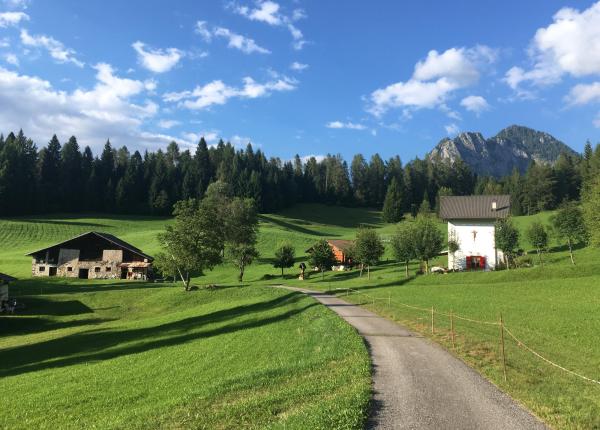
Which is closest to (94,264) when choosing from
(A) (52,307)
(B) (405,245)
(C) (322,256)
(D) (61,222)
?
(A) (52,307)

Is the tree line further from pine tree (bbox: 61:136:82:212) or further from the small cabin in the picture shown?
the small cabin

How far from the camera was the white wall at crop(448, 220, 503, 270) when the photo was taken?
6481cm

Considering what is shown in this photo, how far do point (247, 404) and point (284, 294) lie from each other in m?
29.1

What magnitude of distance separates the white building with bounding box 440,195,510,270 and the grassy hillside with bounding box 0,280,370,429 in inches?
1474

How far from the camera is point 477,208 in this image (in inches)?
2655

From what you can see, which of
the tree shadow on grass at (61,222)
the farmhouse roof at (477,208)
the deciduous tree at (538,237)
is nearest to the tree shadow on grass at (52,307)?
the farmhouse roof at (477,208)

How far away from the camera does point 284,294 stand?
39.8 m

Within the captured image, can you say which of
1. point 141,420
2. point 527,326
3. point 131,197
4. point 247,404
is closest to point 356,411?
point 247,404

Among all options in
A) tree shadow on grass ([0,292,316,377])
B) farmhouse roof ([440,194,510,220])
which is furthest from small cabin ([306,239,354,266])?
tree shadow on grass ([0,292,316,377])

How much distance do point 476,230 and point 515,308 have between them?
3805 centimetres

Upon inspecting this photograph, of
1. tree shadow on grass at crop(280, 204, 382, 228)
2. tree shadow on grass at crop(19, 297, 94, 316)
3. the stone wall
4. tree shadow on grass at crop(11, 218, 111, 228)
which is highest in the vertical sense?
tree shadow on grass at crop(280, 204, 382, 228)

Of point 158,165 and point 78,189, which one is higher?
point 158,165

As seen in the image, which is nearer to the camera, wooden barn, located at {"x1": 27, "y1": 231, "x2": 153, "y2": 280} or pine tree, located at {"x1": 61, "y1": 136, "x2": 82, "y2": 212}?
wooden barn, located at {"x1": 27, "y1": 231, "x2": 153, "y2": 280}

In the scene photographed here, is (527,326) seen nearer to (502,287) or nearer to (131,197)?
(502,287)
